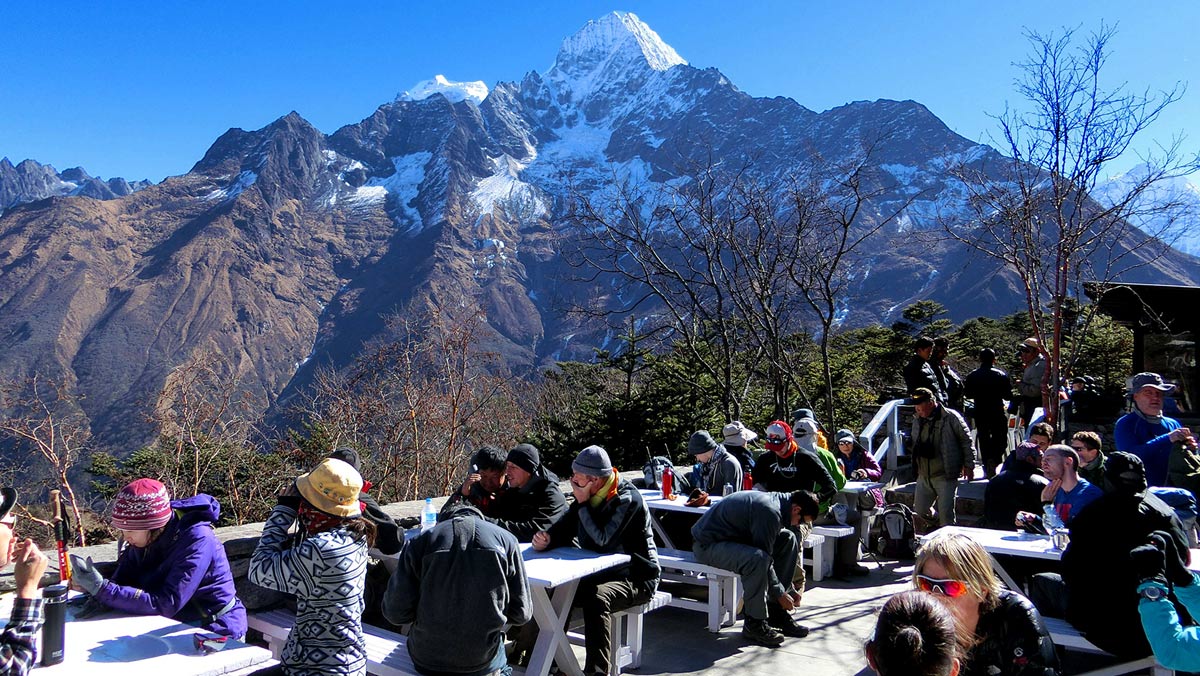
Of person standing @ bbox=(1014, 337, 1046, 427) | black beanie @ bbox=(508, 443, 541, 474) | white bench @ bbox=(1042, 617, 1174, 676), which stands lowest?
white bench @ bbox=(1042, 617, 1174, 676)

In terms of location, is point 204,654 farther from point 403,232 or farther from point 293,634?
point 403,232

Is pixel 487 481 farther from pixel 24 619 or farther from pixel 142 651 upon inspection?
pixel 24 619

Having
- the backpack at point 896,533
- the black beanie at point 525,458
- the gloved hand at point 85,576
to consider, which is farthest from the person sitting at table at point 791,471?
the gloved hand at point 85,576

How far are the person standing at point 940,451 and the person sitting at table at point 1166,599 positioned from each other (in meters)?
4.06

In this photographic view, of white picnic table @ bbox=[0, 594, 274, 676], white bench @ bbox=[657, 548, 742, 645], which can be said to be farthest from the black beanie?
white picnic table @ bbox=[0, 594, 274, 676]

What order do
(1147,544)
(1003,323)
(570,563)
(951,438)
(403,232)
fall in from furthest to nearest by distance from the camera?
1. (403,232)
2. (1003,323)
3. (951,438)
4. (570,563)
5. (1147,544)

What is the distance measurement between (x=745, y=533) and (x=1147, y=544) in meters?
2.44

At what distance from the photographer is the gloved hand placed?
312 cm

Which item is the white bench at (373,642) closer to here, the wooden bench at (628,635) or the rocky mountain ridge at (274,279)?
the wooden bench at (628,635)

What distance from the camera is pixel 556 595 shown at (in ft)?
14.6

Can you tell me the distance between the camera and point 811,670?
15.6 feet

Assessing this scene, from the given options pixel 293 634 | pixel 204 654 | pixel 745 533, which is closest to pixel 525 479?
pixel 745 533

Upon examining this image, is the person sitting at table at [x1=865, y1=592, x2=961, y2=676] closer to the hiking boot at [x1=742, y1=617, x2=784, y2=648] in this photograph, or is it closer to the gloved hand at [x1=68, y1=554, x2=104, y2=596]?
the gloved hand at [x1=68, y1=554, x2=104, y2=596]

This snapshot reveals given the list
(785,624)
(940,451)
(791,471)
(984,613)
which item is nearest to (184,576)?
(984,613)
